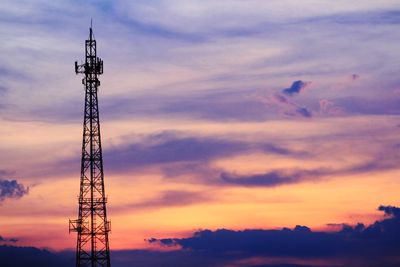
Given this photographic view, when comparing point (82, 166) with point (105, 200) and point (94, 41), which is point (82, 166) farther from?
point (94, 41)

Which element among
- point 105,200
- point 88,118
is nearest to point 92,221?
point 105,200

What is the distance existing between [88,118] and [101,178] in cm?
738

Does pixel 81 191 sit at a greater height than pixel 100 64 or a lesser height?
lesser

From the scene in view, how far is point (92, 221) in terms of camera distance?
14400 cm

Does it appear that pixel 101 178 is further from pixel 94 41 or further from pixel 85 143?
pixel 94 41

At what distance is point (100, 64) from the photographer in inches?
5723

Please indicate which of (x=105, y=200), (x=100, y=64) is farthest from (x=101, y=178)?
(x=100, y=64)

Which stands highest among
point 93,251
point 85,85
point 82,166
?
point 85,85

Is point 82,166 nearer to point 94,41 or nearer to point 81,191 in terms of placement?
point 81,191

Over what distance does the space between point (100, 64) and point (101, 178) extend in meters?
13.6

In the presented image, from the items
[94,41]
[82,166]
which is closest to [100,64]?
[94,41]

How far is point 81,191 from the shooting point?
145 m

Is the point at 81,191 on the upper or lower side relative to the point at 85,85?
lower

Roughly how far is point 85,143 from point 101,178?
4662 mm
